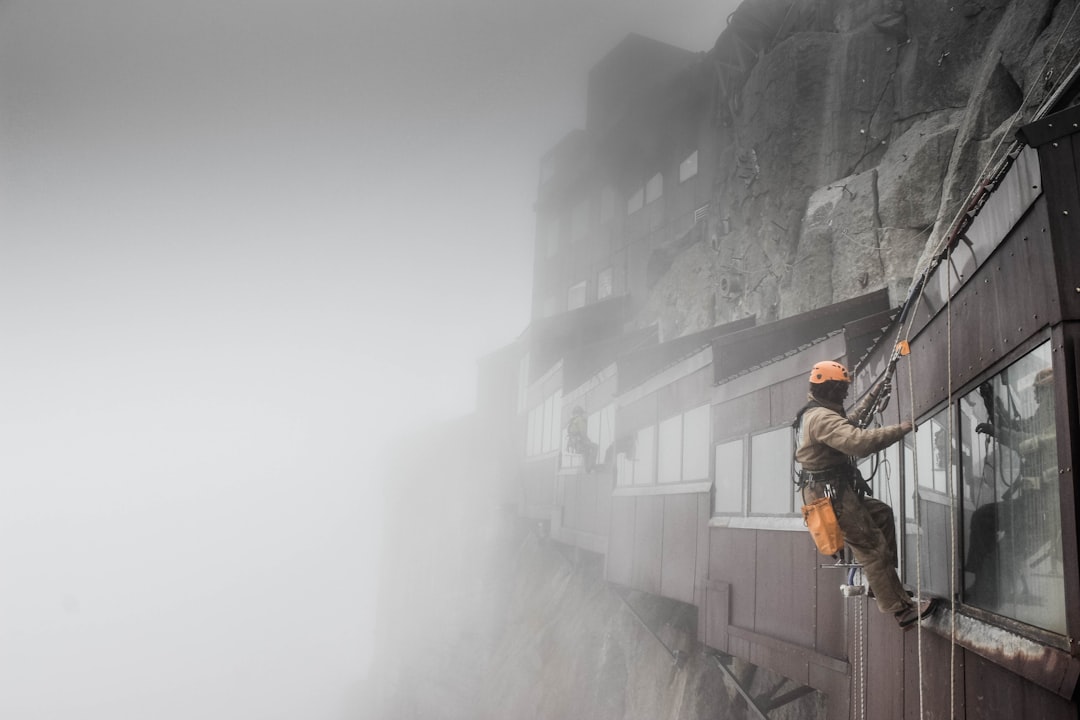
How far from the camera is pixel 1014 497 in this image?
4.16m

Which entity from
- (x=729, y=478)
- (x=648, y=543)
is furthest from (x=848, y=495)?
(x=648, y=543)

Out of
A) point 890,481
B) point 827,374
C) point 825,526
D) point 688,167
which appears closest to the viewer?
point 825,526

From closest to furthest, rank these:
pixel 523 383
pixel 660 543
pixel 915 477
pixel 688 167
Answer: pixel 915 477, pixel 660 543, pixel 688 167, pixel 523 383

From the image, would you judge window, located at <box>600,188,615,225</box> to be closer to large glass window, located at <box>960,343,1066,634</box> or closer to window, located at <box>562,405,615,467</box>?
window, located at <box>562,405,615,467</box>

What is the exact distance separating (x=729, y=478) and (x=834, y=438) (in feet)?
23.3

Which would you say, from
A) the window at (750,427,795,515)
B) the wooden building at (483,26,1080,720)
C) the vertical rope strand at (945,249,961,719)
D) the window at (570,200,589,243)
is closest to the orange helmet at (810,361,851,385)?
the wooden building at (483,26,1080,720)

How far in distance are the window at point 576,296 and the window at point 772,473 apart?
28708mm

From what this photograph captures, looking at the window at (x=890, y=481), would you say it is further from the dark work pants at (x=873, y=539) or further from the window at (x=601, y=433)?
the window at (x=601, y=433)

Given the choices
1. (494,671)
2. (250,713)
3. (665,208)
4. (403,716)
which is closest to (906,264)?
(665,208)

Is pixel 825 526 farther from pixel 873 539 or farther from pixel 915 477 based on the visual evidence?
pixel 915 477

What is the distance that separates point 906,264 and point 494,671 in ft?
74.1

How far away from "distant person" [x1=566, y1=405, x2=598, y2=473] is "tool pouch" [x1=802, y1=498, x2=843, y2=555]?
15.3 metres

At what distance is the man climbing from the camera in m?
5.98

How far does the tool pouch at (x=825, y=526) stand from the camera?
19.6ft
